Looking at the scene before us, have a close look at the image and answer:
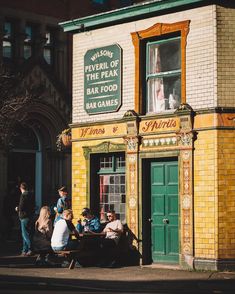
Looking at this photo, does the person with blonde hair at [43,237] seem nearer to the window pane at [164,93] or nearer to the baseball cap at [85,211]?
the baseball cap at [85,211]

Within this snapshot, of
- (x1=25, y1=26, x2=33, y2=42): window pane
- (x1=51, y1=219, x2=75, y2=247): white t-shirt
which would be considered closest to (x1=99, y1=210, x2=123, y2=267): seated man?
(x1=51, y1=219, x2=75, y2=247): white t-shirt

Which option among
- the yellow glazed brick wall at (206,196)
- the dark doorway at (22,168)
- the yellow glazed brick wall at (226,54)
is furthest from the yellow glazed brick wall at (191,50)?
the dark doorway at (22,168)

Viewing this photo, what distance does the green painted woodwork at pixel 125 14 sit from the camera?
18.7 meters

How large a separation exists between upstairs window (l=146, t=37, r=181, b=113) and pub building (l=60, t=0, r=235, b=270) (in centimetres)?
2

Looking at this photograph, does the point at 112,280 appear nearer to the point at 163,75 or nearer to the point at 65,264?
the point at 65,264

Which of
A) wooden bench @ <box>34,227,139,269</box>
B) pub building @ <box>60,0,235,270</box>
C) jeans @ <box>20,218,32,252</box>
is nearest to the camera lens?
pub building @ <box>60,0,235,270</box>

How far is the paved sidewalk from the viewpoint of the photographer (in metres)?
14.8

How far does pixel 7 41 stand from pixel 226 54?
631 inches

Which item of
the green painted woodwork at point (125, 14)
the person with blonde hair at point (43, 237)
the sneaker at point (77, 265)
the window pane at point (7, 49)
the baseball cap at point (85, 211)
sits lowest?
the sneaker at point (77, 265)

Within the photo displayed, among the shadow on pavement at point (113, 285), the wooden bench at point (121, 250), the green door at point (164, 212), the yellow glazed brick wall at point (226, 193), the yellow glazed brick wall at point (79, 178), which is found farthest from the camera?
the yellow glazed brick wall at point (79, 178)

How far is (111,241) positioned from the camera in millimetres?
19078

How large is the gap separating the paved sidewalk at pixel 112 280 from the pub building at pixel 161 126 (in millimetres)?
939

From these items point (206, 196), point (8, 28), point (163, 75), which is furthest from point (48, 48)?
point (206, 196)

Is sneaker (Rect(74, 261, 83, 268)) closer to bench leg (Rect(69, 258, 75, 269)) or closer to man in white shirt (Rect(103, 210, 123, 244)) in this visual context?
bench leg (Rect(69, 258, 75, 269))
